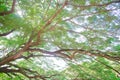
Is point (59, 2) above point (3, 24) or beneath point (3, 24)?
above

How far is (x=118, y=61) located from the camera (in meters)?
5.95

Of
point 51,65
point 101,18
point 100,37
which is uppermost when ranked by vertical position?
point 101,18

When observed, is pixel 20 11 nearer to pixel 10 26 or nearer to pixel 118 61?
pixel 10 26

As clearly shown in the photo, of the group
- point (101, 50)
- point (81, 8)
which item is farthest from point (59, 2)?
point (101, 50)

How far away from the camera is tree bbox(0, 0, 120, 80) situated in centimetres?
533

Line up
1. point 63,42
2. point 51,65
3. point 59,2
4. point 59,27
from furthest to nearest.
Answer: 1. point 51,65
2. point 63,42
3. point 59,27
4. point 59,2

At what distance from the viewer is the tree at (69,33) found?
210 inches

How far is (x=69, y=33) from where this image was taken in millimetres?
6234

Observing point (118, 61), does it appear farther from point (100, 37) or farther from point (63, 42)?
point (63, 42)

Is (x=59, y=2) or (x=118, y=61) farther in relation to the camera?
(x=118, y=61)

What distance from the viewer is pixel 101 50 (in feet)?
20.0

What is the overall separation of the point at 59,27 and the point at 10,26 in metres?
1.10

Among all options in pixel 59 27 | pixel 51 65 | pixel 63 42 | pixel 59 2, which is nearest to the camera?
pixel 59 2

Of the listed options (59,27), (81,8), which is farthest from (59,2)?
(59,27)
